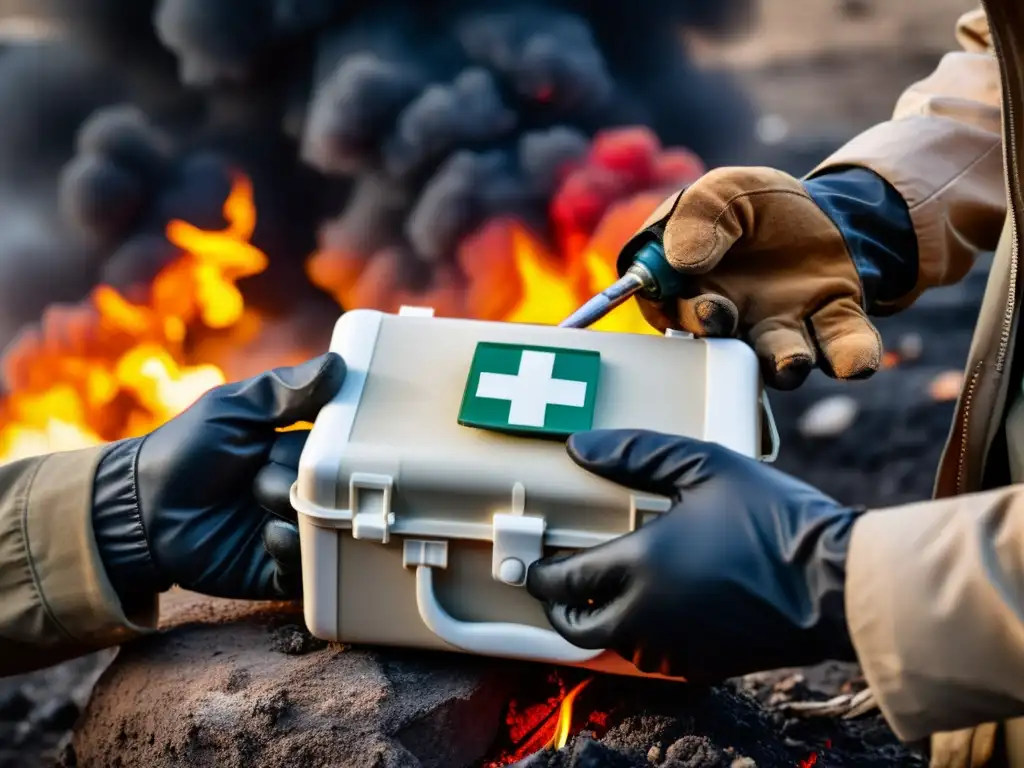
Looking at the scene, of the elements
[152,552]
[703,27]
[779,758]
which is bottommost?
[779,758]

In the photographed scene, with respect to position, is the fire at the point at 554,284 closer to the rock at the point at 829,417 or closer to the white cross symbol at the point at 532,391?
the rock at the point at 829,417

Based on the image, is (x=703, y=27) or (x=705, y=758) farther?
(x=703, y=27)

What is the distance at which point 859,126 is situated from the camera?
422cm

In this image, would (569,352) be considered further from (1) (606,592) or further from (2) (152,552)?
(2) (152,552)

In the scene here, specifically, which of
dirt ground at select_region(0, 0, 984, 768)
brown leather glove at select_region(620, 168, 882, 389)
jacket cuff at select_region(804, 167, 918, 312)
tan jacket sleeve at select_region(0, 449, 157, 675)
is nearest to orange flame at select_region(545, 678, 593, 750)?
brown leather glove at select_region(620, 168, 882, 389)

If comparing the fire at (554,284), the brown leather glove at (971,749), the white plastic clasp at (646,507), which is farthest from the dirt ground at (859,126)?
the white plastic clasp at (646,507)

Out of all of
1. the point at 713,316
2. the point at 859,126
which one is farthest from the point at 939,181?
the point at 859,126

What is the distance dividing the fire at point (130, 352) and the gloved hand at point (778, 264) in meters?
2.12

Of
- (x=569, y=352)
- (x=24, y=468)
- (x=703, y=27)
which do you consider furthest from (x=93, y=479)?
(x=703, y=27)

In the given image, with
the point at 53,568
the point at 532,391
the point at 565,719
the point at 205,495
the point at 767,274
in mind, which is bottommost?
the point at 565,719

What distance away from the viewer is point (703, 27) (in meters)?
3.96

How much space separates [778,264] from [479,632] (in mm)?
771

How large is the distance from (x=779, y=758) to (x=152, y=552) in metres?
0.97

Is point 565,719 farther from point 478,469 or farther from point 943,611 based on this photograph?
point 943,611
